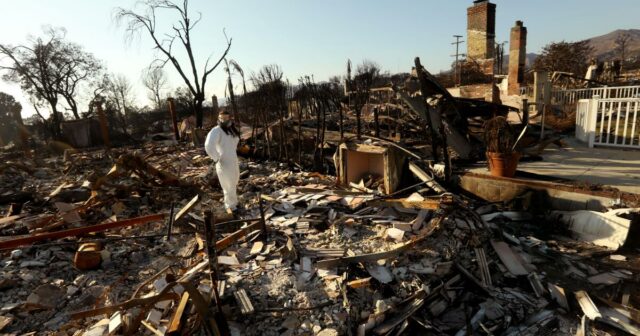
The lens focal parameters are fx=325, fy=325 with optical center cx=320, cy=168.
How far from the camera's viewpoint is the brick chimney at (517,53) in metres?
14.2

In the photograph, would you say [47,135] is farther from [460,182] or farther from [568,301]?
[568,301]

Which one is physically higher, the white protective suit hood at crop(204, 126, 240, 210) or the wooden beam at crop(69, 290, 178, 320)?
the white protective suit hood at crop(204, 126, 240, 210)

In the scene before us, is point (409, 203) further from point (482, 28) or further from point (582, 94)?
point (482, 28)

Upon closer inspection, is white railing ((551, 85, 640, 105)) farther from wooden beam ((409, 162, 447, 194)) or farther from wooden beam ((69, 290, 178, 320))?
wooden beam ((69, 290, 178, 320))

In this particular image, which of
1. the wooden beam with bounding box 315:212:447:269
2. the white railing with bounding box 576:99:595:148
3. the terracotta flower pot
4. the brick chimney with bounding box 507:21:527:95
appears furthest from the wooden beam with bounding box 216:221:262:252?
the brick chimney with bounding box 507:21:527:95

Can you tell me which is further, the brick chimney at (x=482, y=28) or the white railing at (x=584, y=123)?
the brick chimney at (x=482, y=28)

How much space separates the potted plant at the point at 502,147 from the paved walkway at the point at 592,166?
0.76m

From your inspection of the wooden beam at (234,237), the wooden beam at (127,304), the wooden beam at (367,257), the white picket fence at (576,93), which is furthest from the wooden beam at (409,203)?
the white picket fence at (576,93)

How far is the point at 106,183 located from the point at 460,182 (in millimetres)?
7860

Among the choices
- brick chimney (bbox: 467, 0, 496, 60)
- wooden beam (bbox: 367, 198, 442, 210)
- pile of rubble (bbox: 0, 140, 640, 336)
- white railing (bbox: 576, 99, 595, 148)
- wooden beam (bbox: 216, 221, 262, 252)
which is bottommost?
pile of rubble (bbox: 0, 140, 640, 336)

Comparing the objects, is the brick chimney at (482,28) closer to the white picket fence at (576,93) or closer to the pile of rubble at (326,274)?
the white picket fence at (576,93)

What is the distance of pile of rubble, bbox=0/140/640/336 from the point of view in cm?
342

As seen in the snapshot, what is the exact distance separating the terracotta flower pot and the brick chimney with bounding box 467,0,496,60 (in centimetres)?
1447

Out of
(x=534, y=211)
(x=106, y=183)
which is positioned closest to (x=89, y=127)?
(x=106, y=183)
